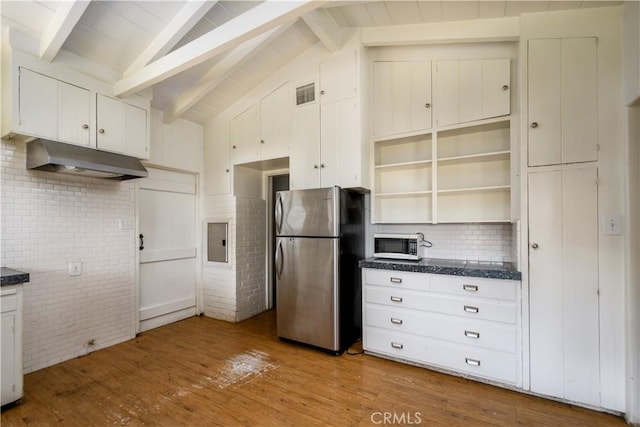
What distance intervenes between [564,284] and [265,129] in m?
3.27

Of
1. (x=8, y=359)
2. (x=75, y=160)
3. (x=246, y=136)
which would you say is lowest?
(x=8, y=359)

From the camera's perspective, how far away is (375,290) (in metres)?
2.86

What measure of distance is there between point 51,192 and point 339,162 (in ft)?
8.99

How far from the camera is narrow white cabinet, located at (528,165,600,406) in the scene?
2.08 meters

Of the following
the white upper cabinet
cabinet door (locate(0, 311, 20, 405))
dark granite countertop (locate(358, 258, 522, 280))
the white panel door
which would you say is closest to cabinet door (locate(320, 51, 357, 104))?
the white upper cabinet

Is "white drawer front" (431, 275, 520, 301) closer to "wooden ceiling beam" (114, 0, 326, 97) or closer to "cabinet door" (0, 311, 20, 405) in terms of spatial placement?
"wooden ceiling beam" (114, 0, 326, 97)

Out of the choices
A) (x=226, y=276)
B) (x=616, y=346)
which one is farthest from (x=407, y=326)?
(x=226, y=276)

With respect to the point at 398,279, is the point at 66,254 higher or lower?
higher

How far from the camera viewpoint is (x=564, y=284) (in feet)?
7.06

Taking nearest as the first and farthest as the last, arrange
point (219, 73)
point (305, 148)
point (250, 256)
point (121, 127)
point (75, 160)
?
point (75, 160), point (121, 127), point (219, 73), point (305, 148), point (250, 256)

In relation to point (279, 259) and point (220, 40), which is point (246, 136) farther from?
point (279, 259)

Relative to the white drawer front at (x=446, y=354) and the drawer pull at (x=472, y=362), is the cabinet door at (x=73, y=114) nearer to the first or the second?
the white drawer front at (x=446, y=354)

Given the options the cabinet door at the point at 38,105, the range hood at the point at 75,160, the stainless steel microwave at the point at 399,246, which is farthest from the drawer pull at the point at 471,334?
the cabinet door at the point at 38,105

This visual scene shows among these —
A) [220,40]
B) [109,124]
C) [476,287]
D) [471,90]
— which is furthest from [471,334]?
[109,124]
